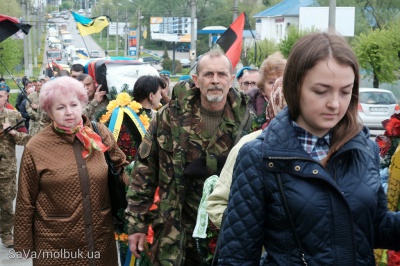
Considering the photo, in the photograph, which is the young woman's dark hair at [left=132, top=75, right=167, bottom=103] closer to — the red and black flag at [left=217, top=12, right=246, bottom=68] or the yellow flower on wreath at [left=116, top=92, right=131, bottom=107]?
the yellow flower on wreath at [left=116, top=92, right=131, bottom=107]

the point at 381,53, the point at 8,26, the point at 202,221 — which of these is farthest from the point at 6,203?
the point at 381,53

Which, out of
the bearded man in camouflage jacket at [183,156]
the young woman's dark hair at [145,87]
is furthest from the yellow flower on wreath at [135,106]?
the bearded man in camouflage jacket at [183,156]

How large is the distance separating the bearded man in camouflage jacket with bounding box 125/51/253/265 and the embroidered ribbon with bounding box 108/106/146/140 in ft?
6.13

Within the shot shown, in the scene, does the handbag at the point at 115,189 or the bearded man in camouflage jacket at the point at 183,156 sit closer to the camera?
the bearded man in camouflage jacket at the point at 183,156

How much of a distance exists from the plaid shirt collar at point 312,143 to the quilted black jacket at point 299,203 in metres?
0.05

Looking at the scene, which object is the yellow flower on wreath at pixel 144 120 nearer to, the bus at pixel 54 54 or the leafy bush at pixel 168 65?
the leafy bush at pixel 168 65

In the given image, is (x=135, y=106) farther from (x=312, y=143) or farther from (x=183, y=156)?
(x=312, y=143)

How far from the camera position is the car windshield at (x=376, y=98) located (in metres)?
26.3

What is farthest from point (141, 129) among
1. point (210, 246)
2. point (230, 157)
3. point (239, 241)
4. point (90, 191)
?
point (239, 241)

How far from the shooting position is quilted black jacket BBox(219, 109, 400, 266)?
8.83ft

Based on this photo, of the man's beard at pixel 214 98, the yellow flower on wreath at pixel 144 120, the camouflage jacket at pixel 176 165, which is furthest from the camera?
the yellow flower on wreath at pixel 144 120

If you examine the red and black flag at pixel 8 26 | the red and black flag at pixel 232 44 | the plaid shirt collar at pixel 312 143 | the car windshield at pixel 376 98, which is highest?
the red and black flag at pixel 8 26

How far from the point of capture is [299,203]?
8.81 feet

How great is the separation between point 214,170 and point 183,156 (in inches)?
8.5
